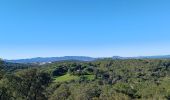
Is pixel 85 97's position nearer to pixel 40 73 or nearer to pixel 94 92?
pixel 94 92

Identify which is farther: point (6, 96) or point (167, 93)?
point (167, 93)

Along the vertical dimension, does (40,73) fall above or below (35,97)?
above

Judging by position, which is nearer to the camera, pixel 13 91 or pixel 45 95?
pixel 13 91

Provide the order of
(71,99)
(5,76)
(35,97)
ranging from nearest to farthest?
(5,76) < (35,97) < (71,99)

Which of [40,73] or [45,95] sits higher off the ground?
[40,73]

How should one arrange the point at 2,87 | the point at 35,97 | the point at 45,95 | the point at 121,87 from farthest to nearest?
the point at 121,87
the point at 45,95
the point at 35,97
the point at 2,87

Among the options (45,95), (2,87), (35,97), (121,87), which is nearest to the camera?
(2,87)

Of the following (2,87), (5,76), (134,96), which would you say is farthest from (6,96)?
(134,96)

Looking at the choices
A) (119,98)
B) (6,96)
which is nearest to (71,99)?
(119,98)

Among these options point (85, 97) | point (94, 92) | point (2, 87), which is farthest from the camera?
point (94, 92)
